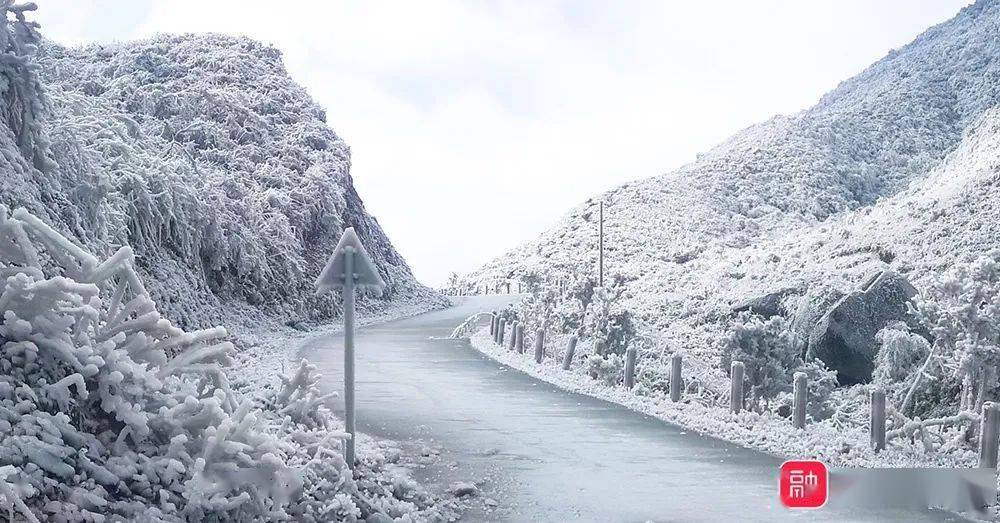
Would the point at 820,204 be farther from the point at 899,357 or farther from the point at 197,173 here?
the point at 899,357

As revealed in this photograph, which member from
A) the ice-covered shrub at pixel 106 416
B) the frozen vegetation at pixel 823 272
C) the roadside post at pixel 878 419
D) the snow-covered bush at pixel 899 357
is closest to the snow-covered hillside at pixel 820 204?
the frozen vegetation at pixel 823 272

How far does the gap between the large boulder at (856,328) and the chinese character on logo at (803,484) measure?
12.8 meters

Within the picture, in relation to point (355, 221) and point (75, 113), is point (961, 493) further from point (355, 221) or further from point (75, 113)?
point (355, 221)

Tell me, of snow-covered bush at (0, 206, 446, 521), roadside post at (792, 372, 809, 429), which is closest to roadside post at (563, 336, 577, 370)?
roadside post at (792, 372, 809, 429)

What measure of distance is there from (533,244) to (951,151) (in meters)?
38.7

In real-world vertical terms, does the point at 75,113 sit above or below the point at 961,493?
above

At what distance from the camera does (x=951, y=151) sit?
82.4m

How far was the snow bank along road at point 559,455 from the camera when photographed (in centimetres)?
949

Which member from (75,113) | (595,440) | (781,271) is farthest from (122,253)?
(781,271)

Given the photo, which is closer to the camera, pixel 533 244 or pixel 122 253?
pixel 122 253

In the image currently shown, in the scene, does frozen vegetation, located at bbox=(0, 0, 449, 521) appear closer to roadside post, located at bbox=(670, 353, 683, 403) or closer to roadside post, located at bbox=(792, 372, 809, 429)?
roadside post, located at bbox=(792, 372, 809, 429)

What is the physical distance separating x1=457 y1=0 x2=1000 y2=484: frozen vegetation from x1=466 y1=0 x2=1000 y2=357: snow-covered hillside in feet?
0.65

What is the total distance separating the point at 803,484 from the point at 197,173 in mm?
26215

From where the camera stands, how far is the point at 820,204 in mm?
80312
